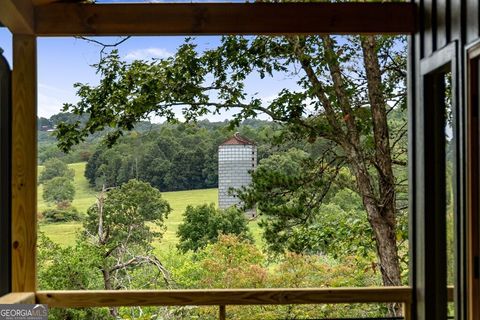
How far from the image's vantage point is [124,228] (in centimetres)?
644

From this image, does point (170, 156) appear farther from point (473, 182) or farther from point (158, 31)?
point (473, 182)

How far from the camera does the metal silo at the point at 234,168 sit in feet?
21.0

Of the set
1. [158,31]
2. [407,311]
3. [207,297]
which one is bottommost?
[407,311]

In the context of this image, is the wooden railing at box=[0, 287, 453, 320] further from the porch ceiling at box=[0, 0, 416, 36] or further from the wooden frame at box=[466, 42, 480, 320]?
the porch ceiling at box=[0, 0, 416, 36]

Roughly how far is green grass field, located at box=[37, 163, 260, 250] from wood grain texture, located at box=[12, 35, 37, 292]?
312 centimetres

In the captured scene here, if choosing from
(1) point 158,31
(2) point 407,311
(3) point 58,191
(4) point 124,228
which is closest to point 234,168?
(4) point 124,228

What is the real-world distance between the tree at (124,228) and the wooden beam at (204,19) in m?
3.28

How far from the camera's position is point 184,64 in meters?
6.41

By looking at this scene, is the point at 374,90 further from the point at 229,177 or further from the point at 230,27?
the point at 230,27

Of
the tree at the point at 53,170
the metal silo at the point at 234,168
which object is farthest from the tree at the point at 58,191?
the metal silo at the point at 234,168

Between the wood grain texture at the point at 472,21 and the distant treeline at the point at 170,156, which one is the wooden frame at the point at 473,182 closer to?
the wood grain texture at the point at 472,21

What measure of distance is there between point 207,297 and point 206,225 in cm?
320

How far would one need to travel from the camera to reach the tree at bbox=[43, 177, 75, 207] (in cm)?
634

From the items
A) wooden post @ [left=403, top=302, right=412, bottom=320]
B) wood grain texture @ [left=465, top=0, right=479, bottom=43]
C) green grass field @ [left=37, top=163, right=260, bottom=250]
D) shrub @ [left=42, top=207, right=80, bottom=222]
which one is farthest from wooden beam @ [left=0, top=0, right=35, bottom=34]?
shrub @ [left=42, top=207, right=80, bottom=222]
